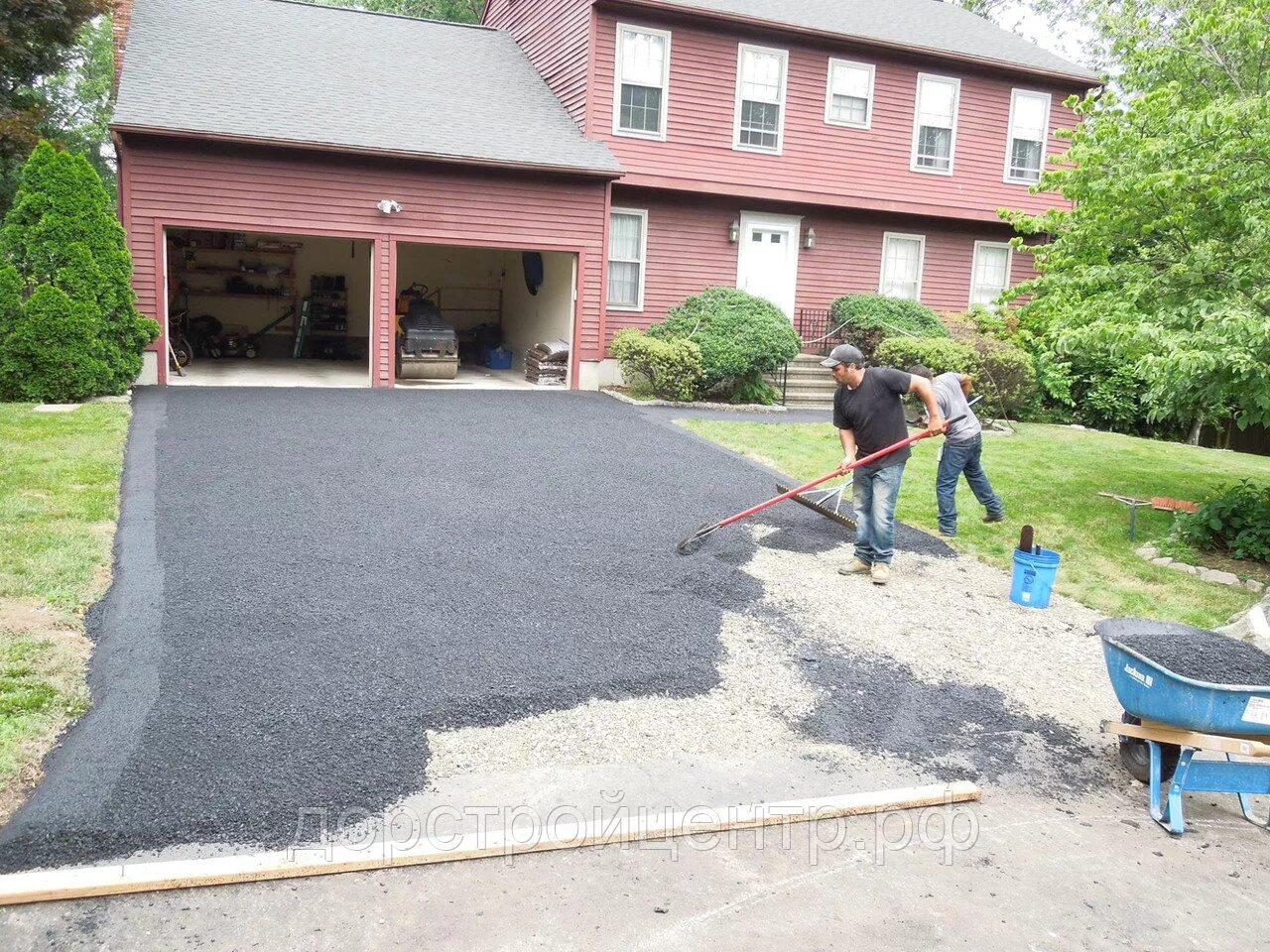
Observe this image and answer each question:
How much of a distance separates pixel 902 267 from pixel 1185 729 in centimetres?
1682

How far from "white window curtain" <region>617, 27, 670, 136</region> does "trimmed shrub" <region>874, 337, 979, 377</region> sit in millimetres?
5407

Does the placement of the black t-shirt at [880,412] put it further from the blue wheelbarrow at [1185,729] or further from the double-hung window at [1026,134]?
the double-hung window at [1026,134]

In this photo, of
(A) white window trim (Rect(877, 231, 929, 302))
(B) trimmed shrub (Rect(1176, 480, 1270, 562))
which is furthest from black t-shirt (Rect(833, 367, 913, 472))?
(A) white window trim (Rect(877, 231, 929, 302))

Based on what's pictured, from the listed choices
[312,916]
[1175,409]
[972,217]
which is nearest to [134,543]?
[312,916]

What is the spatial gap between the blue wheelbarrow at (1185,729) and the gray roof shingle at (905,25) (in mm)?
14958

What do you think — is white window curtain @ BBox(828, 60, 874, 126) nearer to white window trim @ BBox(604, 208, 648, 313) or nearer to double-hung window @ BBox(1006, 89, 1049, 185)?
double-hung window @ BBox(1006, 89, 1049, 185)

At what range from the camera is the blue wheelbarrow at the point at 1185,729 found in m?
Answer: 4.14

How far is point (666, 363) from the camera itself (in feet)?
49.9

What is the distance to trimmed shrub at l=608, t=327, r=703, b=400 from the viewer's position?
1524cm

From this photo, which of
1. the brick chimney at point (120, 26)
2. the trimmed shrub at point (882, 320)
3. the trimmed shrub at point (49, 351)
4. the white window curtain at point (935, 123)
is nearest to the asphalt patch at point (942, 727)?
the trimmed shrub at point (49, 351)

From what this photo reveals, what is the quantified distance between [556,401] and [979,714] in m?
10.4

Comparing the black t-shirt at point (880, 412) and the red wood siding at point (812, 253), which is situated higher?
the red wood siding at point (812, 253)

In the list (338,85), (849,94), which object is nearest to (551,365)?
(338,85)

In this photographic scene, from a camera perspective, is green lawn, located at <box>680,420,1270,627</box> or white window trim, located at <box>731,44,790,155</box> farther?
white window trim, located at <box>731,44,790,155</box>
